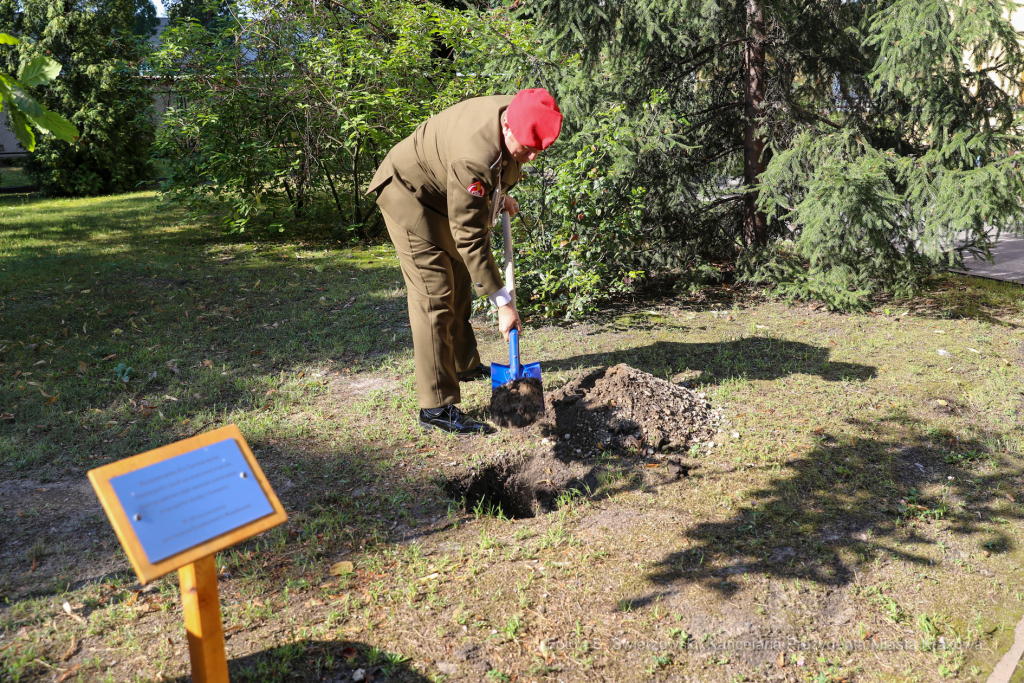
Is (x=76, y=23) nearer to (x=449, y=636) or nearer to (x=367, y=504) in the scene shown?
(x=367, y=504)

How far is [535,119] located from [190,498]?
2.33 meters

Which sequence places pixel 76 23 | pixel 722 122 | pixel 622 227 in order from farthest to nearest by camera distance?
pixel 76 23 → pixel 722 122 → pixel 622 227

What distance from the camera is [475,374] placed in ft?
16.4

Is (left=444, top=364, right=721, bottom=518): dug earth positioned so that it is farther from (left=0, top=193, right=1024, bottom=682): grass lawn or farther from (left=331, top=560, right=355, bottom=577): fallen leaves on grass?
(left=331, top=560, right=355, bottom=577): fallen leaves on grass

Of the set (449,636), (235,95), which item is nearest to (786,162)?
(449,636)

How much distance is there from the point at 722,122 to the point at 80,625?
7245 mm

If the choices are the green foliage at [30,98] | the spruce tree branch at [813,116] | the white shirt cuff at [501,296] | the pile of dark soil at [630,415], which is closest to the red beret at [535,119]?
the white shirt cuff at [501,296]

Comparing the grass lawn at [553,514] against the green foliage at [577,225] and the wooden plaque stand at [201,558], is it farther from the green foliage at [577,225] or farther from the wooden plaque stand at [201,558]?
the wooden plaque stand at [201,558]

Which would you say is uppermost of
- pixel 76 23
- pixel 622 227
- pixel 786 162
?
pixel 76 23

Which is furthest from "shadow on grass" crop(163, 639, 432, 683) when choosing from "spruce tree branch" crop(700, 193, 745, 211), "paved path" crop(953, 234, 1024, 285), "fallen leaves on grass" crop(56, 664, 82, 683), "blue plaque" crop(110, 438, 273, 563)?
"paved path" crop(953, 234, 1024, 285)

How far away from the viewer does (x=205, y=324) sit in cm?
636

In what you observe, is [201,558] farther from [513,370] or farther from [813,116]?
[813,116]

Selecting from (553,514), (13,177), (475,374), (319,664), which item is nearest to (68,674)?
Answer: (319,664)

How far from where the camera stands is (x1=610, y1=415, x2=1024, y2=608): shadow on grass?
2926mm
